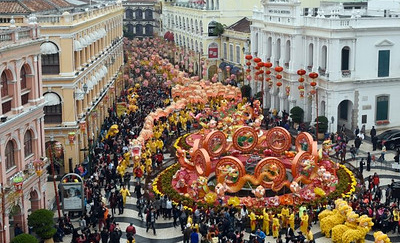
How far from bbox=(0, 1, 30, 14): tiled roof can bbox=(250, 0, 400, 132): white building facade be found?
79.0 ft

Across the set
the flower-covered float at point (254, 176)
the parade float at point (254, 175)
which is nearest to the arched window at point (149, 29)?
the parade float at point (254, 175)

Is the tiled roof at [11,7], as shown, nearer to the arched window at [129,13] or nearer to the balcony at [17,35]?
the balcony at [17,35]

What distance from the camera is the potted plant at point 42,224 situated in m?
28.7

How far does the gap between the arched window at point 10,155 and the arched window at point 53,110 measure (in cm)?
1192

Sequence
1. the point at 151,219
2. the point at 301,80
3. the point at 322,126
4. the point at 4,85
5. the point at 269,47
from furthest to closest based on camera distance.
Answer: the point at 269,47
the point at 301,80
the point at 322,126
the point at 151,219
the point at 4,85

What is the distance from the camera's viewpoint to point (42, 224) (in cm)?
2875

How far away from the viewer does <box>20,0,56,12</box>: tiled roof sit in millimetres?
42969

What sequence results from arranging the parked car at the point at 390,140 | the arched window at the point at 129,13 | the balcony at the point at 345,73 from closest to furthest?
1. the parked car at the point at 390,140
2. the balcony at the point at 345,73
3. the arched window at the point at 129,13

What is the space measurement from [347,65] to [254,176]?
20.7 metres

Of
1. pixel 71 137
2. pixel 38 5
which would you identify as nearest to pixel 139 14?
pixel 38 5

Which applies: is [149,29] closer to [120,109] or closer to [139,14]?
[139,14]

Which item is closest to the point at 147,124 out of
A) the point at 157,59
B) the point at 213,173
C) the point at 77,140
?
the point at 77,140

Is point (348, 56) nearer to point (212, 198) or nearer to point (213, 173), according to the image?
point (213, 173)

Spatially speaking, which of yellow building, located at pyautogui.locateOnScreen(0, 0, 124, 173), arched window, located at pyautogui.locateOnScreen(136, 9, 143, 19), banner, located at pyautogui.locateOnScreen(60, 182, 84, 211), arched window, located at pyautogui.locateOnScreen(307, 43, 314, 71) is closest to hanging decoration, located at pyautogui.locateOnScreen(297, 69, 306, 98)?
arched window, located at pyautogui.locateOnScreen(307, 43, 314, 71)
